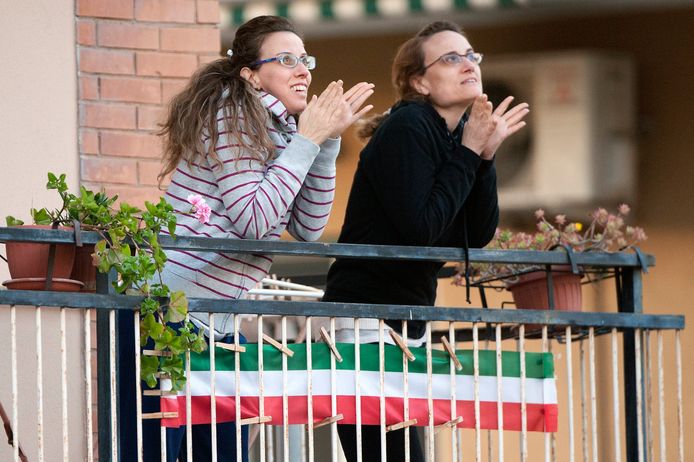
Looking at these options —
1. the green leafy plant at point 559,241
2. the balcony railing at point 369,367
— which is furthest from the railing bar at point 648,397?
the green leafy plant at point 559,241

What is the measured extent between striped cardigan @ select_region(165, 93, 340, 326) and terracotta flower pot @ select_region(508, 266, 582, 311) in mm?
899

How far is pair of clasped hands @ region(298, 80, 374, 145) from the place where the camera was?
4.77m

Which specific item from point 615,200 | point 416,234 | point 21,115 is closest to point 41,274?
point 416,234

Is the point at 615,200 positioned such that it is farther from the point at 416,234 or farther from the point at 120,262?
the point at 120,262

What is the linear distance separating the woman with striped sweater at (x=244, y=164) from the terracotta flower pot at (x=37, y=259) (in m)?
0.33

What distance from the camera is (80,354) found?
234 inches

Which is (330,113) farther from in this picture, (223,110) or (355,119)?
(223,110)

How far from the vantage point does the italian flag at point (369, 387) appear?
184 inches

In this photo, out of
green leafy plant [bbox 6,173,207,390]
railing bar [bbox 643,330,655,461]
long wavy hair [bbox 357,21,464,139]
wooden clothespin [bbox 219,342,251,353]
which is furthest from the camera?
long wavy hair [bbox 357,21,464,139]

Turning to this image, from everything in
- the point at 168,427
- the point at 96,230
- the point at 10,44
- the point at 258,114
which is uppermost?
the point at 10,44

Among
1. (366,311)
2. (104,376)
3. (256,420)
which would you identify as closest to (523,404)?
(366,311)

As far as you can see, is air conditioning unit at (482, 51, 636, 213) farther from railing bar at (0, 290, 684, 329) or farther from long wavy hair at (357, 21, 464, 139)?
railing bar at (0, 290, 684, 329)

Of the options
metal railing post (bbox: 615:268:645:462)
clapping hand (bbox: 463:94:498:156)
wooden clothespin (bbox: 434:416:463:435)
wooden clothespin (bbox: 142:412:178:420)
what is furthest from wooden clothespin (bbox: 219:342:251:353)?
metal railing post (bbox: 615:268:645:462)

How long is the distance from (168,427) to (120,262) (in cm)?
54
